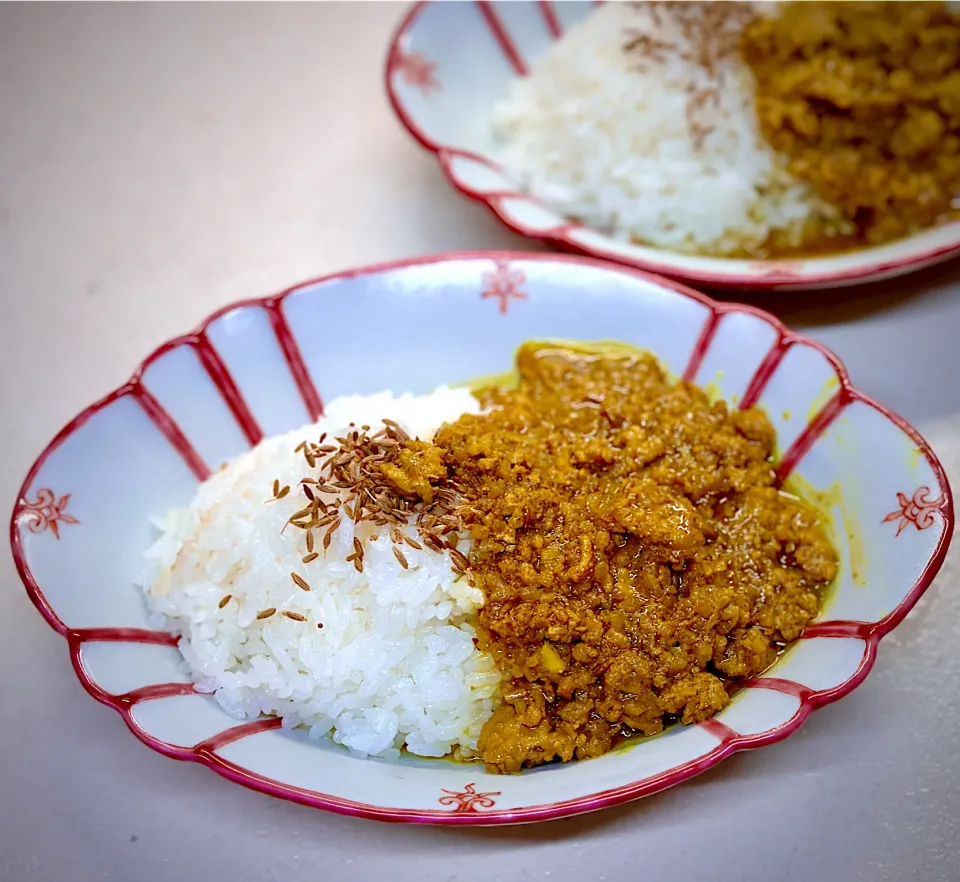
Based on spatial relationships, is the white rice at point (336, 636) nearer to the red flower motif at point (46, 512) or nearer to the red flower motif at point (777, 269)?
the red flower motif at point (46, 512)

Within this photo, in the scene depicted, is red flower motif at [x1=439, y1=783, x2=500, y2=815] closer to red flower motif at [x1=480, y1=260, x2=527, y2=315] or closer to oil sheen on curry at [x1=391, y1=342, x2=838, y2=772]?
oil sheen on curry at [x1=391, y1=342, x2=838, y2=772]

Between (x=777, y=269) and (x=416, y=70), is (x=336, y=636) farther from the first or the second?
(x=416, y=70)

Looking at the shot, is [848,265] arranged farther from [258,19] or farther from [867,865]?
[258,19]

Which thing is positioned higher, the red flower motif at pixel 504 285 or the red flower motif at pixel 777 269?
the red flower motif at pixel 504 285

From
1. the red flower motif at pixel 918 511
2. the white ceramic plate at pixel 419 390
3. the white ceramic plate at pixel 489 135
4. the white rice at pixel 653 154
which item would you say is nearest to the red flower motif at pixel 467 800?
the white ceramic plate at pixel 419 390

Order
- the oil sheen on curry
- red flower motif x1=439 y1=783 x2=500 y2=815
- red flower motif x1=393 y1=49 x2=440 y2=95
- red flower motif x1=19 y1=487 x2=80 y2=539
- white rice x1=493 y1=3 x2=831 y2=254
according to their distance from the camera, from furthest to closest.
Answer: red flower motif x1=393 y1=49 x2=440 y2=95, white rice x1=493 y1=3 x2=831 y2=254, red flower motif x1=19 y1=487 x2=80 y2=539, the oil sheen on curry, red flower motif x1=439 y1=783 x2=500 y2=815

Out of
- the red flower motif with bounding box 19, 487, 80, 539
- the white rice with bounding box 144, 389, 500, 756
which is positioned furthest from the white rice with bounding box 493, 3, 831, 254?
the red flower motif with bounding box 19, 487, 80, 539
